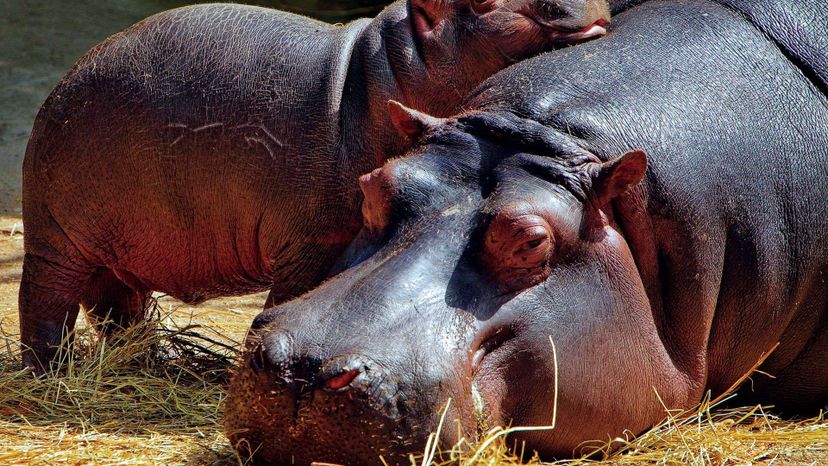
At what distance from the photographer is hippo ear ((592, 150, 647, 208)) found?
9.26 ft

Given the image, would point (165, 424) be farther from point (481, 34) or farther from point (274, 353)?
point (481, 34)

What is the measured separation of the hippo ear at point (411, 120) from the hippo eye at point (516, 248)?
1.65 feet

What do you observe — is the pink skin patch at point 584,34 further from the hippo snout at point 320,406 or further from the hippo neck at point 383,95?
the hippo snout at point 320,406

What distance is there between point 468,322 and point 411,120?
73cm

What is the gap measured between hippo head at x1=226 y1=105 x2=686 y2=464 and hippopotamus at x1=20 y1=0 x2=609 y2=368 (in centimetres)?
77

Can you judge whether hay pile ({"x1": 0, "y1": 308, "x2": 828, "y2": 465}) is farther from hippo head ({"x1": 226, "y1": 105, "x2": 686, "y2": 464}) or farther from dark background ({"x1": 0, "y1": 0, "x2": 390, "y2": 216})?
dark background ({"x1": 0, "y1": 0, "x2": 390, "y2": 216})

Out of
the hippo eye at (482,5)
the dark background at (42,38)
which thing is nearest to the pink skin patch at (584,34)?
the hippo eye at (482,5)

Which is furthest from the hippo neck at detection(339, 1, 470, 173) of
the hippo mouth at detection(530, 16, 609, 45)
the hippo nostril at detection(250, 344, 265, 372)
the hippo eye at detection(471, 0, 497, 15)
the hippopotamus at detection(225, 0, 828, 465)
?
the hippo nostril at detection(250, 344, 265, 372)

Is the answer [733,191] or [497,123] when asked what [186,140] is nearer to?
[497,123]

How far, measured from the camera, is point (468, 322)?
8.77 feet

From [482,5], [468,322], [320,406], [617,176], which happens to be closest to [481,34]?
[482,5]

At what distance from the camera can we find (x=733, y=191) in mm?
3188

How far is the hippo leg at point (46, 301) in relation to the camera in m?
4.46

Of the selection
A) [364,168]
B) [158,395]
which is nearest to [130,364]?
[158,395]
